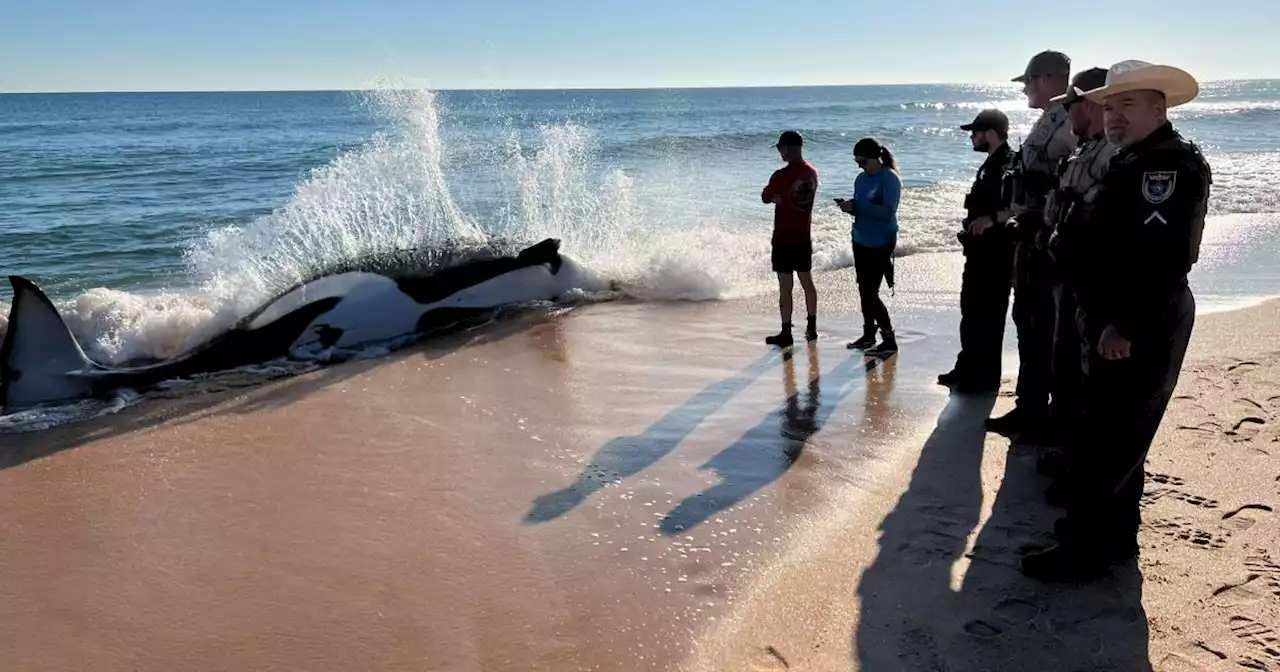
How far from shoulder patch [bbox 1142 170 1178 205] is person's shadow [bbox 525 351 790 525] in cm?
296

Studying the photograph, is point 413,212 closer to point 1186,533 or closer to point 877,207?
point 877,207

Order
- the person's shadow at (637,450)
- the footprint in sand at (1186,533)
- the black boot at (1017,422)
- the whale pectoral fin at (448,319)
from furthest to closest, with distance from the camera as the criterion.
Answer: the whale pectoral fin at (448,319) → the black boot at (1017,422) → the person's shadow at (637,450) → the footprint in sand at (1186,533)

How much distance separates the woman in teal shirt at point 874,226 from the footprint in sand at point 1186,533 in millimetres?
3461

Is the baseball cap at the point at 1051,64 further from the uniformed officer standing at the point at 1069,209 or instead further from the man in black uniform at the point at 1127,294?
the man in black uniform at the point at 1127,294

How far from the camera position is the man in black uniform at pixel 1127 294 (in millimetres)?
3238

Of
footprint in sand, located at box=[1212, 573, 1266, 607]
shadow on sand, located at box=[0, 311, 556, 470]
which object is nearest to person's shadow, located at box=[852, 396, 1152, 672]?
footprint in sand, located at box=[1212, 573, 1266, 607]

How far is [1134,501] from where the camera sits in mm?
3766

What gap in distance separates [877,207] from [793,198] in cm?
75

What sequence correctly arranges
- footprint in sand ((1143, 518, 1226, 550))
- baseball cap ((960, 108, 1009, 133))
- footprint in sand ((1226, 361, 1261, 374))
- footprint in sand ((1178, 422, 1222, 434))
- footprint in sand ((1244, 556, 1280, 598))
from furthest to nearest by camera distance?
footprint in sand ((1226, 361, 1261, 374)) < baseball cap ((960, 108, 1009, 133)) < footprint in sand ((1178, 422, 1222, 434)) < footprint in sand ((1143, 518, 1226, 550)) < footprint in sand ((1244, 556, 1280, 598))

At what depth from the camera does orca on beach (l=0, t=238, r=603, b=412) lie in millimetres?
6684

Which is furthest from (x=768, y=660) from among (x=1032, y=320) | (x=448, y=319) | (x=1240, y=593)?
(x=448, y=319)

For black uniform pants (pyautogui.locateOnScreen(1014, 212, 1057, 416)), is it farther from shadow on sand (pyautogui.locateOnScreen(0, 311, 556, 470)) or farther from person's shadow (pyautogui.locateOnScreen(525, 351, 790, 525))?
shadow on sand (pyautogui.locateOnScreen(0, 311, 556, 470))

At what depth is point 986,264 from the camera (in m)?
6.13

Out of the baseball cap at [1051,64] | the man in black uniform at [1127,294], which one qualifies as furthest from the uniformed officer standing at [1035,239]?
the man in black uniform at [1127,294]
